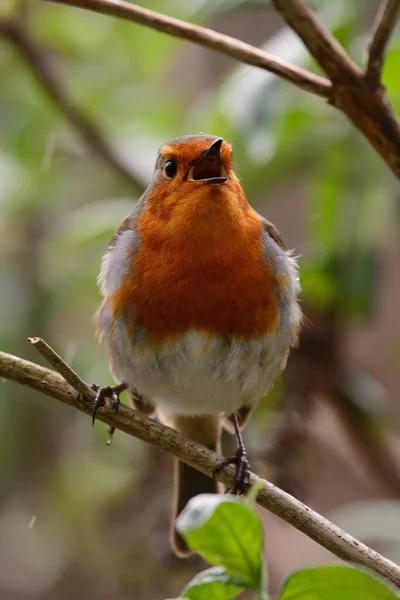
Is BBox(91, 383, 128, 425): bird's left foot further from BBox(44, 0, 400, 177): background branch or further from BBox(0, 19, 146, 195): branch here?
BBox(0, 19, 146, 195): branch

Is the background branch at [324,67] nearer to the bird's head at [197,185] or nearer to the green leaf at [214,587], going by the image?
the bird's head at [197,185]

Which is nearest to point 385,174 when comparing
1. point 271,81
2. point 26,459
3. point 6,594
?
point 271,81

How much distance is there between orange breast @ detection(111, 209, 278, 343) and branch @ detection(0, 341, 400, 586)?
0.43 metres

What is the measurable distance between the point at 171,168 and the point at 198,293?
1.27ft

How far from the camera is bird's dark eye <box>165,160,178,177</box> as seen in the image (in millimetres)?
2445

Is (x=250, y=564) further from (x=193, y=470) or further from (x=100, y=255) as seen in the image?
(x=100, y=255)

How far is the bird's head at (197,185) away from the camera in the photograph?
2314 millimetres

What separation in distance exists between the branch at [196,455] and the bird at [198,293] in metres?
0.29

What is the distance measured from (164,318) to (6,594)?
3.34m

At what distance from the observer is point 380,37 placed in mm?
1894

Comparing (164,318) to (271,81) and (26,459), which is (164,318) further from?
(26,459)

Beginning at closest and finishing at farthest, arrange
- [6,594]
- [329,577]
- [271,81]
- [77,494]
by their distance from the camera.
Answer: [329,577], [271,81], [77,494], [6,594]

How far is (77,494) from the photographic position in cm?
425

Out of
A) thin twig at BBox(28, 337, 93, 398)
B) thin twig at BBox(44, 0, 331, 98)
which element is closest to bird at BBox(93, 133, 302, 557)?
thin twig at BBox(44, 0, 331, 98)
